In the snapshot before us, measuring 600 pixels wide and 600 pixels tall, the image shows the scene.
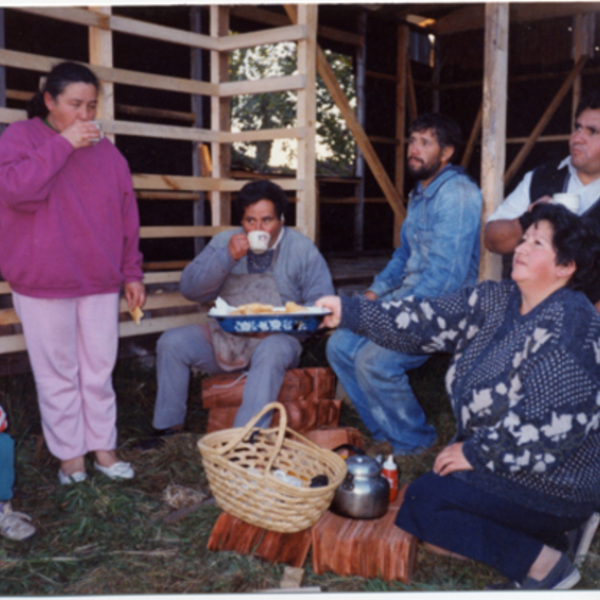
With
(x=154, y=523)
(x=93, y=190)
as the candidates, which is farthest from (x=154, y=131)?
(x=154, y=523)

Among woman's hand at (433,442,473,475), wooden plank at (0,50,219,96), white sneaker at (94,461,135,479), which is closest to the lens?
woman's hand at (433,442,473,475)

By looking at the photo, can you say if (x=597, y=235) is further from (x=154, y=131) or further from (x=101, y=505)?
(x=154, y=131)

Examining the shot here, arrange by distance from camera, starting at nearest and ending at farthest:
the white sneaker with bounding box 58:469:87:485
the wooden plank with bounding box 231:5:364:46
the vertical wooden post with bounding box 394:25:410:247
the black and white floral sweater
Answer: the black and white floral sweater
the white sneaker with bounding box 58:469:87:485
the wooden plank with bounding box 231:5:364:46
the vertical wooden post with bounding box 394:25:410:247

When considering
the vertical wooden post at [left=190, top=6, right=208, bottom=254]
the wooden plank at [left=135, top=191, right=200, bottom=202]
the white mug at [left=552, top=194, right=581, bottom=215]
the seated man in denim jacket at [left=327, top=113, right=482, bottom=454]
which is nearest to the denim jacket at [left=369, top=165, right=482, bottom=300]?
the seated man in denim jacket at [left=327, top=113, right=482, bottom=454]

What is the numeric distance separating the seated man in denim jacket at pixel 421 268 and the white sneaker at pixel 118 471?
4.35 feet

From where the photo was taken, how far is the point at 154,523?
10.4 feet

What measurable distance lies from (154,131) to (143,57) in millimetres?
2548

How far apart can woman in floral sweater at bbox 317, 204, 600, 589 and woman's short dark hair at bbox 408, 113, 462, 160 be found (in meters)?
1.41

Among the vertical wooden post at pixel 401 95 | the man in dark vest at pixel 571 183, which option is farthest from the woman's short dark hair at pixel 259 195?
the vertical wooden post at pixel 401 95

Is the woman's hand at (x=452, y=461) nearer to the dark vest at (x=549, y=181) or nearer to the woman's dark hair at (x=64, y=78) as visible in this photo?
the dark vest at (x=549, y=181)

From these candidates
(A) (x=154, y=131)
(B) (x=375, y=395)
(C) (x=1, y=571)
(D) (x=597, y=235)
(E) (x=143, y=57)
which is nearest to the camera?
(D) (x=597, y=235)

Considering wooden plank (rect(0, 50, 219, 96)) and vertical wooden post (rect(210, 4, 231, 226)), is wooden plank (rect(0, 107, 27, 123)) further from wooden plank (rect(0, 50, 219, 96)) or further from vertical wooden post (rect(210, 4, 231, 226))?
vertical wooden post (rect(210, 4, 231, 226))

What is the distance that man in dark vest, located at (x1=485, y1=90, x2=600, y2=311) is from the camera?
3172 millimetres

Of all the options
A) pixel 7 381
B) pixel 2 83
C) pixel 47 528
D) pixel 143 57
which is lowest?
pixel 47 528
